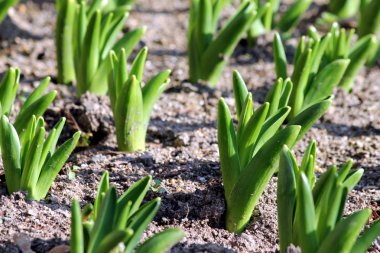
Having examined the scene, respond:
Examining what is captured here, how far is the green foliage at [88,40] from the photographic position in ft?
10.1

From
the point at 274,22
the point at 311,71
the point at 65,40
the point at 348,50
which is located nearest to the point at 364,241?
the point at 311,71

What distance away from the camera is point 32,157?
2262 mm

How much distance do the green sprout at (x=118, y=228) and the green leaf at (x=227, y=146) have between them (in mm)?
380

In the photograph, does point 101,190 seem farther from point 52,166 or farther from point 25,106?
point 25,106

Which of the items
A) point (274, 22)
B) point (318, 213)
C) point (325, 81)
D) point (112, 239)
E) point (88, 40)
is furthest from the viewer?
point (274, 22)

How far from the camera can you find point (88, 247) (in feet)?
6.42

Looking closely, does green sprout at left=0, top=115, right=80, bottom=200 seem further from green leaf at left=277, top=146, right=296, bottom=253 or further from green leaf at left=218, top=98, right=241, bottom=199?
green leaf at left=277, top=146, right=296, bottom=253

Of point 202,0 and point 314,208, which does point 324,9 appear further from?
point 314,208

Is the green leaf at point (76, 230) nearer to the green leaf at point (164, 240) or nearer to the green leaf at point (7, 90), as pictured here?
the green leaf at point (164, 240)

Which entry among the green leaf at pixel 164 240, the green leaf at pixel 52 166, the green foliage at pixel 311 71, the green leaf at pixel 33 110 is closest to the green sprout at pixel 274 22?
the green foliage at pixel 311 71

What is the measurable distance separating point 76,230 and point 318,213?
676 mm

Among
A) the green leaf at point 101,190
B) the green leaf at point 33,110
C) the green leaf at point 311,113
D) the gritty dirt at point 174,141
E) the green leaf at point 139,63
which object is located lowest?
the gritty dirt at point 174,141

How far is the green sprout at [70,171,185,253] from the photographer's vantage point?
188 cm

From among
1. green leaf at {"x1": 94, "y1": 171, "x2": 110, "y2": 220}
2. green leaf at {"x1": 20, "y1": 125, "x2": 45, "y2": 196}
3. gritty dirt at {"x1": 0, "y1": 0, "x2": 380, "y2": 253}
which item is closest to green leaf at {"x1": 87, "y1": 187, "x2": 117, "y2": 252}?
green leaf at {"x1": 94, "y1": 171, "x2": 110, "y2": 220}
